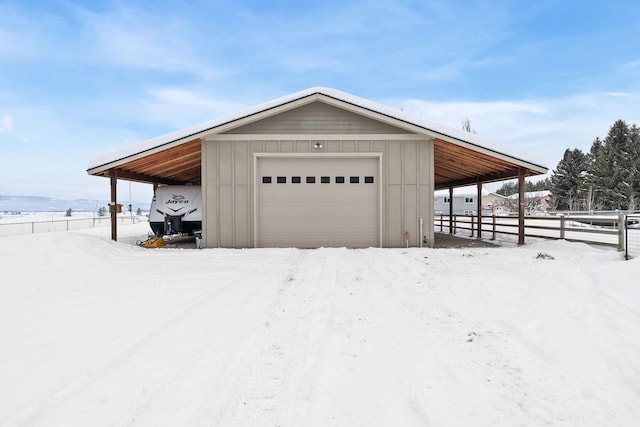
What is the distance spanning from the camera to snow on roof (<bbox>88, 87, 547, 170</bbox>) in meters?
10.5

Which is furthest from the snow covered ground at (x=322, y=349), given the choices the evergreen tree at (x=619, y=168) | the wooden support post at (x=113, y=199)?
the evergreen tree at (x=619, y=168)

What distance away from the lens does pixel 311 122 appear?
11195 mm

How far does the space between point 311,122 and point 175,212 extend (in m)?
7.27

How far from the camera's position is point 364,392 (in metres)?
2.54

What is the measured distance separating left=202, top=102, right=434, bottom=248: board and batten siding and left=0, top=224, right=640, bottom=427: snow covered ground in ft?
15.3

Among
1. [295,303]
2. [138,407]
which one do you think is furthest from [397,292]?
[138,407]

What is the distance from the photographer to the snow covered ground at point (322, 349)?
2.34 m

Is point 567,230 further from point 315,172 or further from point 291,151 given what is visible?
point 291,151

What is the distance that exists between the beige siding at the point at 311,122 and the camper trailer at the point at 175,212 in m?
4.80

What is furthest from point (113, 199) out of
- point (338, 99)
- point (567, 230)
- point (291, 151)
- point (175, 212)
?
point (567, 230)

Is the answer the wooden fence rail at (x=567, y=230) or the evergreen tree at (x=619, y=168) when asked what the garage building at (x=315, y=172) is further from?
the evergreen tree at (x=619, y=168)

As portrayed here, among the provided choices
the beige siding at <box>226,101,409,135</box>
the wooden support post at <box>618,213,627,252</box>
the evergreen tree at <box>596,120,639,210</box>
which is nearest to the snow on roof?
the beige siding at <box>226,101,409,135</box>

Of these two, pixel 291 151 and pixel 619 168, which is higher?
pixel 619 168

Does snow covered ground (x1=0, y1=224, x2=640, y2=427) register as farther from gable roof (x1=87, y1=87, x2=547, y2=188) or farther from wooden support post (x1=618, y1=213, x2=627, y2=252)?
gable roof (x1=87, y1=87, x2=547, y2=188)
